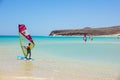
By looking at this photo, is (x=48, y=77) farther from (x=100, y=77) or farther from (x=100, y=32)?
(x=100, y=32)

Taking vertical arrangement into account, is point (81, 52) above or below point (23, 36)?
below

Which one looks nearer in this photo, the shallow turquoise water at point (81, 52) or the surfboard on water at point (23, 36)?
the shallow turquoise water at point (81, 52)

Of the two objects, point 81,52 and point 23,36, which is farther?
→ point 81,52

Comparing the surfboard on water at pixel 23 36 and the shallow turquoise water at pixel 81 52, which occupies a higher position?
the surfboard on water at pixel 23 36

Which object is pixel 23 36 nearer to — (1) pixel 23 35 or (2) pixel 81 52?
(1) pixel 23 35

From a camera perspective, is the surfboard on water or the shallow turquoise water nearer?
the shallow turquoise water

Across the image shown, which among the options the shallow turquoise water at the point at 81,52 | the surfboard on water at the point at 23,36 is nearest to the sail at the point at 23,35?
the surfboard on water at the point at 23,36

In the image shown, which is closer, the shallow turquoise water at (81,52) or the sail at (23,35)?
the shallow turquoise water at (81,52)

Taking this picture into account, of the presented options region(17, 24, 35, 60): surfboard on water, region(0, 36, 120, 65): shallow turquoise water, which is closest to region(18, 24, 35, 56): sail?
region(17, 24, 35, 60): surfboard on water

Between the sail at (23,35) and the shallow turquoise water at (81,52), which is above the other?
the sail at (23,35)

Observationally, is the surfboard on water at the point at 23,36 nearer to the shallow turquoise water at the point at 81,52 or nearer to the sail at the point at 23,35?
the sail at the point at 23,35

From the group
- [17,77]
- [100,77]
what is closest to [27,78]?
[17,77]

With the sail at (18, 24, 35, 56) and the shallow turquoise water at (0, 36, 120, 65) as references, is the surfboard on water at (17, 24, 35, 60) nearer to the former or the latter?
the sail at (18, 24, 35, 56)

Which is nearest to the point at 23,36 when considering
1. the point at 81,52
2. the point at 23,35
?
the point at 23,35
